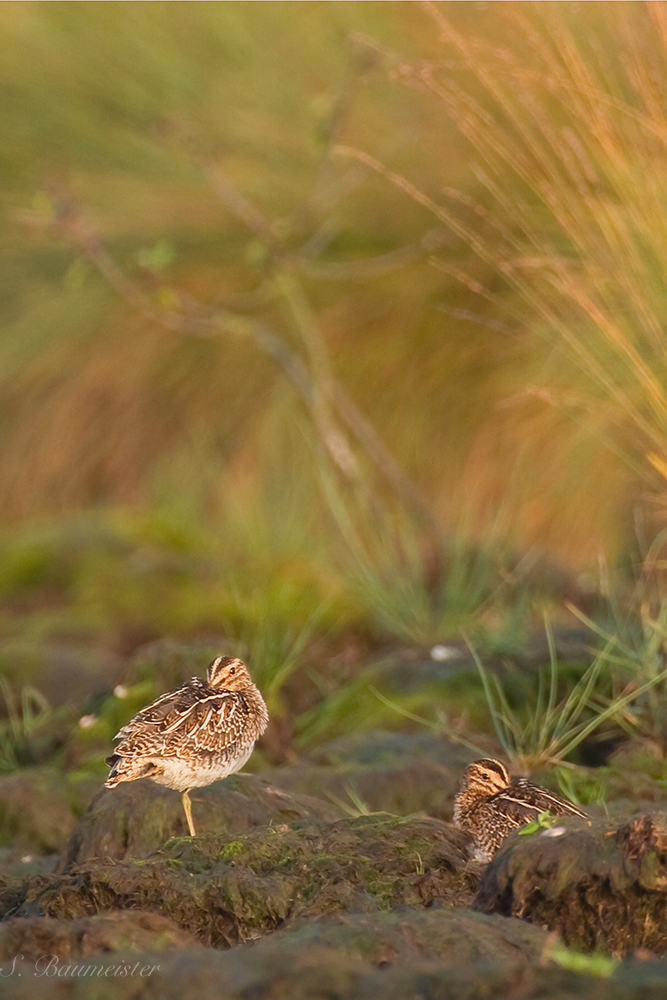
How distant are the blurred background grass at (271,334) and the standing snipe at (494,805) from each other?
2.92 metres

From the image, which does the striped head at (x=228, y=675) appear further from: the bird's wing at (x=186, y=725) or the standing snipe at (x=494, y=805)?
the standing snipe at (x=494, y=805)

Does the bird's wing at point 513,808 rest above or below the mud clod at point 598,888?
below

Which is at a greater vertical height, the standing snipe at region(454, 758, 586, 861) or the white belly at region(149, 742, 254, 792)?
the standing snipe at region(454, 758, 586, 861)

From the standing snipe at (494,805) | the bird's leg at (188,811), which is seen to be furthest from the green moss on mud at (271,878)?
the bird's leg at (188,811)

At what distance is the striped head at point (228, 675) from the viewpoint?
4.78 m

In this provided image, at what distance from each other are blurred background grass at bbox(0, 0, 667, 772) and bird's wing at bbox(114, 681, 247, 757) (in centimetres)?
280

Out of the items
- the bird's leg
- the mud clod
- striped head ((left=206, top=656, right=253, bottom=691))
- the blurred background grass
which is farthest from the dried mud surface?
the blurred background grass

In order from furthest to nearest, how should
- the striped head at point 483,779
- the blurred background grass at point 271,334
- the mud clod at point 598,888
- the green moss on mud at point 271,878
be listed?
1. the blurred background grass at point 271,334
2. the striped head at point 483,779
3. the green moss on mud at point 271,878
4. the mud clod at point 598,888

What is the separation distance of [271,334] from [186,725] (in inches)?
191

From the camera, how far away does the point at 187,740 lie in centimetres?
420

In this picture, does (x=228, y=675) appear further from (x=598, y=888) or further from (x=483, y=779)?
(x=598, y=888)

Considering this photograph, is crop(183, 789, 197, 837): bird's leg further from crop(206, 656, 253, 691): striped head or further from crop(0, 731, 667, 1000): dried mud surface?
crop(206, 656, 253, 691): striped head

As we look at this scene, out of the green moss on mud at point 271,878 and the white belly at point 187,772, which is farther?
the white belly at point 187,772

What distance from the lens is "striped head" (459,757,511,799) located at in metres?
4.31
